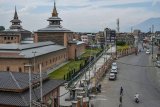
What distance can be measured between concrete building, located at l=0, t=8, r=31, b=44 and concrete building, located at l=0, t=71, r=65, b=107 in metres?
60.3

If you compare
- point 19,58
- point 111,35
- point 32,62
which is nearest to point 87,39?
point 111,35

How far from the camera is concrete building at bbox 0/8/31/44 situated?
84.9 m

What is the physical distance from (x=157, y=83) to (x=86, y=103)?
20250mm

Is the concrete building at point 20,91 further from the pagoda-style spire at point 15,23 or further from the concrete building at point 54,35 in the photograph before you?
the pagoda-style spire at point 15,23

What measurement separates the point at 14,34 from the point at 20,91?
67.1 meters

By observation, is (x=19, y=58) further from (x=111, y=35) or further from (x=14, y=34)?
(x=14, y=34)

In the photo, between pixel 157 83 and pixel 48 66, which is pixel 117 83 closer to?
pixel 157 83

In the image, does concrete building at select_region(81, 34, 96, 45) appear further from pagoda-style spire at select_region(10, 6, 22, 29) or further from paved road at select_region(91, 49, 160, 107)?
paved road at select_region(91, 49, 160, 107)

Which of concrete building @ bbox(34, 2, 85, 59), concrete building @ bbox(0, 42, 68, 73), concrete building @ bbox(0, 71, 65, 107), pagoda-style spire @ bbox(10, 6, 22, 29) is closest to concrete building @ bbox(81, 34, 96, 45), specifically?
pagoda-style spire @ bbox(10, 6, 22, 29)

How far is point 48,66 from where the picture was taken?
181 feet

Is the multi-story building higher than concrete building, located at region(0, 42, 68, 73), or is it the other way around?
the multi-story building

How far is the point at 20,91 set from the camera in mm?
21766

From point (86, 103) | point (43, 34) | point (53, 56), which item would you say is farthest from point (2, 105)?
point (43, 34)

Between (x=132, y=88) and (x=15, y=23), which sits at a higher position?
(x=15, y=23)
